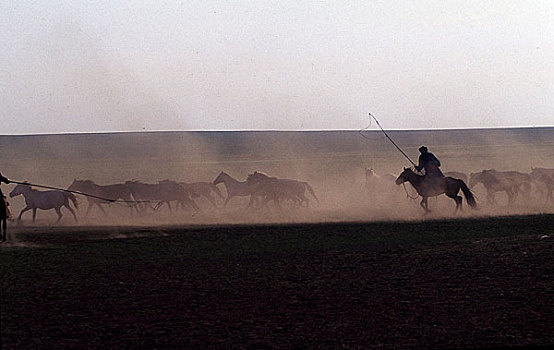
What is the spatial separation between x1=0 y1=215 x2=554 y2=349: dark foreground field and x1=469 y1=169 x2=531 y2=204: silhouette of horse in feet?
44.7

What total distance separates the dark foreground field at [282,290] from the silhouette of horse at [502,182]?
44.7 ft

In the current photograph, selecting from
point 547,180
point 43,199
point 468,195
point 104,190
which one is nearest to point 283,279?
point 43,199

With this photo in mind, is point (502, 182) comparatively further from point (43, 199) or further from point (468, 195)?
point (43, 199)

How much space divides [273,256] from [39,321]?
681 cm

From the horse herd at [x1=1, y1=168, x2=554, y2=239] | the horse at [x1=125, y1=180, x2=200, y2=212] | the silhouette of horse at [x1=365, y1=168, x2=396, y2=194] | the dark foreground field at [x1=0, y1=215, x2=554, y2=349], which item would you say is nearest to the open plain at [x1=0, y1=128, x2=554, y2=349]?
the dark foreground field at [x1=0, y1=215, x2=554, y2=349]

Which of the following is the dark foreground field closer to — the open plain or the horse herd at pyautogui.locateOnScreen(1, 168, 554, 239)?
the open plain

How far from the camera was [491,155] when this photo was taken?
87062mm

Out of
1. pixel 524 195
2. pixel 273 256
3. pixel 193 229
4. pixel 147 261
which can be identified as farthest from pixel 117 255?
pixel 524 195

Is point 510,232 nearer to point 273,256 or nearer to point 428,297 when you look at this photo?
point 273,256

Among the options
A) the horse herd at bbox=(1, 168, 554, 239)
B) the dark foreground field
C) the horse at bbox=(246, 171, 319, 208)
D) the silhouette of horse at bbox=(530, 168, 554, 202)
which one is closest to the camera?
the dark foreground field

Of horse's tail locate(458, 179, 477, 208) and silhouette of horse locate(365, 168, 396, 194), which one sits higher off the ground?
silhouette of horse locate(365, 168, 396, 194)

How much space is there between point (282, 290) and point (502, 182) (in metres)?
23.4

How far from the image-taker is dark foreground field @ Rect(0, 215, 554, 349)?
10.9 m

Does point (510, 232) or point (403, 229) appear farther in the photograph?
point (403, 229)
